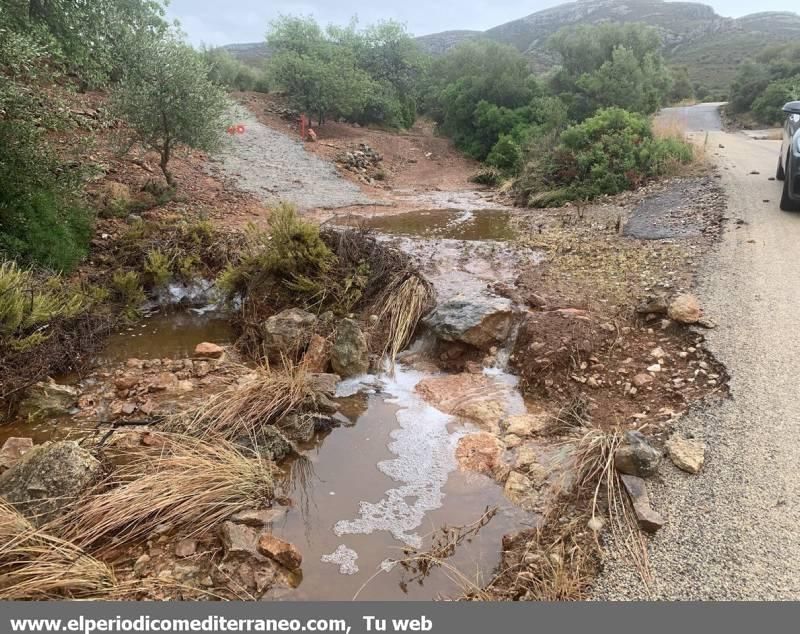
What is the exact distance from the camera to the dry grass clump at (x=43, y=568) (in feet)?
9.39

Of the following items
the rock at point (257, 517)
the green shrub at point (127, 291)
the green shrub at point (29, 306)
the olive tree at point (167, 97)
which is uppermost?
the olive tree at point (167, 97)

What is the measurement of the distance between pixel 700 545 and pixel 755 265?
5.07 m

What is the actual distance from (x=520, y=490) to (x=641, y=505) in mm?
856

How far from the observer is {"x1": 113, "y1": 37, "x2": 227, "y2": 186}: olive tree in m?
11.0

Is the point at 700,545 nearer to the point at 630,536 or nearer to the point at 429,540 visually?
the point at 630,536

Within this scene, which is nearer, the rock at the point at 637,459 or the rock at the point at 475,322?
the rock at the point at 637,459

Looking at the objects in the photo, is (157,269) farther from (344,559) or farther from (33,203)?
(344,559)

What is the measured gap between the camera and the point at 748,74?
3522 cm

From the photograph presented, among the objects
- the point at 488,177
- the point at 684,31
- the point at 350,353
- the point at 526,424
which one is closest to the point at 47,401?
the point at 350,353

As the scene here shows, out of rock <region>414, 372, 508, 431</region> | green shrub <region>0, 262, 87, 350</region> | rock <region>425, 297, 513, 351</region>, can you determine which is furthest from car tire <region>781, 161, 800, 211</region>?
green shrub <region>0, 262, 87, 350</region>

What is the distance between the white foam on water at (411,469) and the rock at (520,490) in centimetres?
49

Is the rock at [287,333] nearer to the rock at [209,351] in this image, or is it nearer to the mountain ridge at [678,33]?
the rock at [209,351]

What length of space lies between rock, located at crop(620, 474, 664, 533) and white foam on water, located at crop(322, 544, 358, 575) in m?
1.74

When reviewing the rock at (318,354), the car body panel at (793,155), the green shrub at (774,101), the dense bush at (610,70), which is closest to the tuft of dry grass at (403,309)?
the rock at (318,354)
